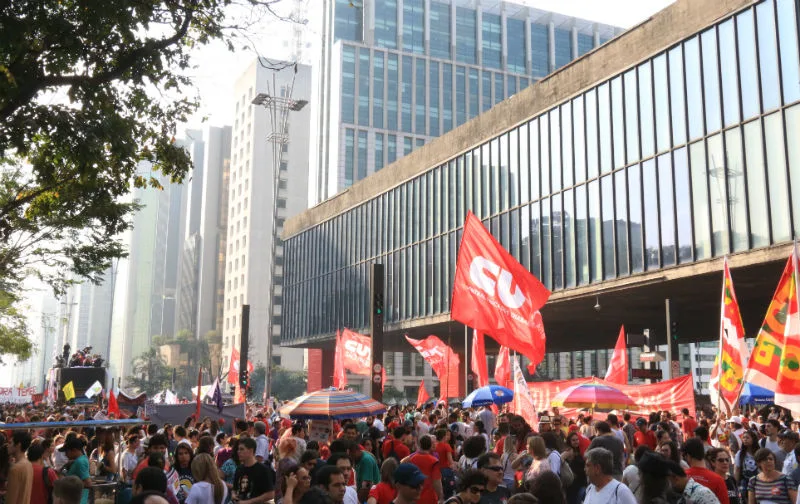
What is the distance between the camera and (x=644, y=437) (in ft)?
50.8

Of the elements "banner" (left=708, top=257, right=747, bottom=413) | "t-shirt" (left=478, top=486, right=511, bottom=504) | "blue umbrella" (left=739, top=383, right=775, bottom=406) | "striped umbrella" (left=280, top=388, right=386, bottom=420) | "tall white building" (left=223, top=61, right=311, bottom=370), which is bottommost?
"t-shirt" (left=478, top=486, right=511, bottom=504)

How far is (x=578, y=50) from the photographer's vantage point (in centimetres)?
13038

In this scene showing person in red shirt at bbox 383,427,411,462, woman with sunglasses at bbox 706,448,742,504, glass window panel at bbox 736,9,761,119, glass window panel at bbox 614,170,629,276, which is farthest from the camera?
glass window panel at bbox 614,170,629,276

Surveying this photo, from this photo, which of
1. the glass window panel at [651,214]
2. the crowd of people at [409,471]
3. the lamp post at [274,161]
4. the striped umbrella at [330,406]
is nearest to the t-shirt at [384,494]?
the crowd of people at [409,471]

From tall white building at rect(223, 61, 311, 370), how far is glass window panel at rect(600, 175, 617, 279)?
286 feet

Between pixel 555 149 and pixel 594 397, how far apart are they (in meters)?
21.5

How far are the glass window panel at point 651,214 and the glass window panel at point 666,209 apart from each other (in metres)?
0.27

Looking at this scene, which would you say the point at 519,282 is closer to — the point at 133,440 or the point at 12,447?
the point at 133,440

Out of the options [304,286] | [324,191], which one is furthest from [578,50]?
[304,286]

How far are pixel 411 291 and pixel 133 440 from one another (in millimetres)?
37684

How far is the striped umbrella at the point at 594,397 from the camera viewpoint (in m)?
18.0

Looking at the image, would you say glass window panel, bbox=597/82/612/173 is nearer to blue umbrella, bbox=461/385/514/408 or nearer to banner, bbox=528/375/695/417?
blue umbrella, bbox=461/385/514/408

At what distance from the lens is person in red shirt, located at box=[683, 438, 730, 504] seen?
7273mm

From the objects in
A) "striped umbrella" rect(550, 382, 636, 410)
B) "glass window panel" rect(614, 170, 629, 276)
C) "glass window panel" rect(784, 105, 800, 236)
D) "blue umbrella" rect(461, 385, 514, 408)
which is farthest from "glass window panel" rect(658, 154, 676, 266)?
"striped umbrella" rect(550, 382, 636, 410)
